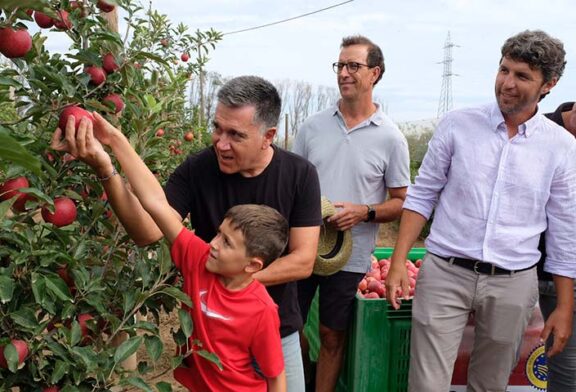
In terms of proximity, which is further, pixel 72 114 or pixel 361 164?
pixel 361 164

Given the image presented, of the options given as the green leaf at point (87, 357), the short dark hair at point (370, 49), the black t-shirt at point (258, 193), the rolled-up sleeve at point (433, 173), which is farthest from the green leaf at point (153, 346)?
the short dark hair at point (370, 49)

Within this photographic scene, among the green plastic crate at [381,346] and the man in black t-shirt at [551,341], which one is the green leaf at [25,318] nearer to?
the green plastic crate at [381,346]

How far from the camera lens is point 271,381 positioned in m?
1.66

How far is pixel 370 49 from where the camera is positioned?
9.21 feet

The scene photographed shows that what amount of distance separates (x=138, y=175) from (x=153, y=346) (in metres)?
0.39

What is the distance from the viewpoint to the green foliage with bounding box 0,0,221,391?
49.4 inches

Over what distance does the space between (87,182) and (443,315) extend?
1296mm

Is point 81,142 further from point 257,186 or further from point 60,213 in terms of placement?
point 257,186

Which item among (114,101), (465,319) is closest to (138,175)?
(114,101)

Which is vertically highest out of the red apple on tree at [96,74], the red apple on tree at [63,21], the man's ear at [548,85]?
the red apple on tree at [63,21]

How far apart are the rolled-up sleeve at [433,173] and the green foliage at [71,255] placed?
105 centimetres

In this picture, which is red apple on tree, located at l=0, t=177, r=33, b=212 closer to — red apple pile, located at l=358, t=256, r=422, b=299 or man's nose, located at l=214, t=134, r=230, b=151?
man's nose, located at l=214, t=134, r=230, b=151

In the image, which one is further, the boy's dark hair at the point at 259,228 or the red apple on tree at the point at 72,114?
the boy's dark hair at the point at 259,228

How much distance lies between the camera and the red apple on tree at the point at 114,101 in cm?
145
